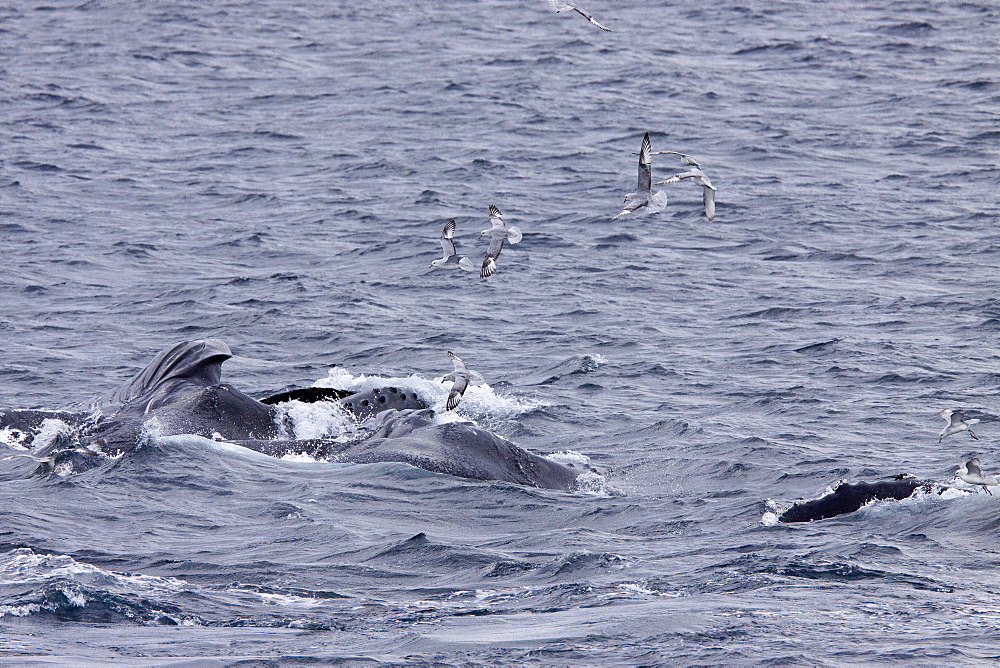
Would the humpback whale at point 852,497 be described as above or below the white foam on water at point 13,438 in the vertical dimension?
above

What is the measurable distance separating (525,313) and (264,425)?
7.88 metres

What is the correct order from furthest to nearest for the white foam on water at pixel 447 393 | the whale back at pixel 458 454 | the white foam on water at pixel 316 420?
the white foam on water at pixel 447 393 < the white foam on water at pixel 316 420 < the whale back at pixel 458 454

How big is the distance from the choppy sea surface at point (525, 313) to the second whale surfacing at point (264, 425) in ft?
1.01

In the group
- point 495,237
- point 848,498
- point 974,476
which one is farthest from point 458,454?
point 974,476

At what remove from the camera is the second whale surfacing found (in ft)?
45.2

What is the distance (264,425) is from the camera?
588 inches

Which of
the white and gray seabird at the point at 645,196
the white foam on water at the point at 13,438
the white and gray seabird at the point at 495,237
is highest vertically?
the white and gray seabird at the point at 645,196

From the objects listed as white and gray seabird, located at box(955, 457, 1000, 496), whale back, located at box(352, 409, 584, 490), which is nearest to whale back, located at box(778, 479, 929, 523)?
white and gray seabird, located at box(955, 457, 1000, 496)

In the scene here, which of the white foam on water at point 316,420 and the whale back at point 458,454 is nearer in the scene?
the whale back at point 458,454

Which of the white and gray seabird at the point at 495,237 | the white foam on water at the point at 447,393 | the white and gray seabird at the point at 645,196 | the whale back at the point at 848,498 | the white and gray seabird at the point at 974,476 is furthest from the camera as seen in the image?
the white foam on water at the point at 447,393

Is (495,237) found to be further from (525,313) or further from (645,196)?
(525,313)

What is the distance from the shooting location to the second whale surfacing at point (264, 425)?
13773mm

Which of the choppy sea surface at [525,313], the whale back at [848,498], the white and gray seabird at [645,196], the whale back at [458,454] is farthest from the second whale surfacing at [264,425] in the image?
the white and gray seabird at [645,196]

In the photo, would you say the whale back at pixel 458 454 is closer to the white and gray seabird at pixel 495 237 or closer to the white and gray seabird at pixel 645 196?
the white and gray seabird at pixel 495 237
